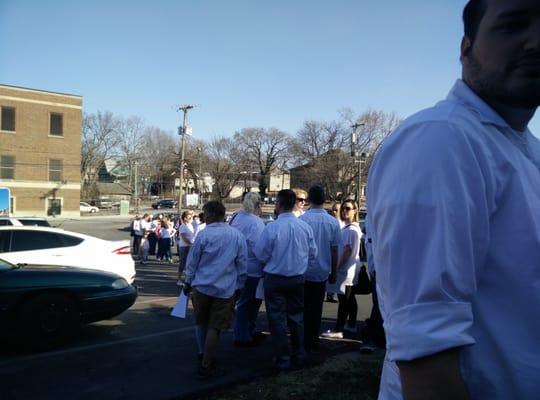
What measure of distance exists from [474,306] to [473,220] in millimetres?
193

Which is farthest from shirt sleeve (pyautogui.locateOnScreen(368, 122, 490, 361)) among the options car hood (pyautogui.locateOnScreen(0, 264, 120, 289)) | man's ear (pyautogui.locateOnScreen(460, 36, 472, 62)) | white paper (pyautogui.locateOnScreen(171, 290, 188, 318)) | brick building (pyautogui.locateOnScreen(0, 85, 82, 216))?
brick building (pyautogui.locateOnScreen(0, 85, 82, 216))

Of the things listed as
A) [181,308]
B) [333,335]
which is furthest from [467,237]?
[333,335]

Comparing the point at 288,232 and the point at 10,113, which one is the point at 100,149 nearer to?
the point at 10,113

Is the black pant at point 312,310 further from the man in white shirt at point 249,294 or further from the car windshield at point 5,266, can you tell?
the car windshield at point 5,266

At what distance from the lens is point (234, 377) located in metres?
4.83

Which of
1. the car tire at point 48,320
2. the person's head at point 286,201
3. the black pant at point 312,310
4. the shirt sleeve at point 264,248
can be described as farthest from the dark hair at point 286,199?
the car tire at point 48,320

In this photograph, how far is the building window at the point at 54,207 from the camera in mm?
46469

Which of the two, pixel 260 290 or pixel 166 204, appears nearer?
pixel 260 290

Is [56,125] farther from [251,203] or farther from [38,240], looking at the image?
[251,203]

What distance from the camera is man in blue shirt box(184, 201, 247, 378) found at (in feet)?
15.8

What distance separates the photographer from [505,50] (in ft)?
3.29

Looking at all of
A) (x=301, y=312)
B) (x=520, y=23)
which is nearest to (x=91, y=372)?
(x=301, y=312)

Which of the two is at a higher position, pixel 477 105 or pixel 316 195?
pixel 477 105

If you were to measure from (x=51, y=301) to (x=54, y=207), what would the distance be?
4566 centimetres
